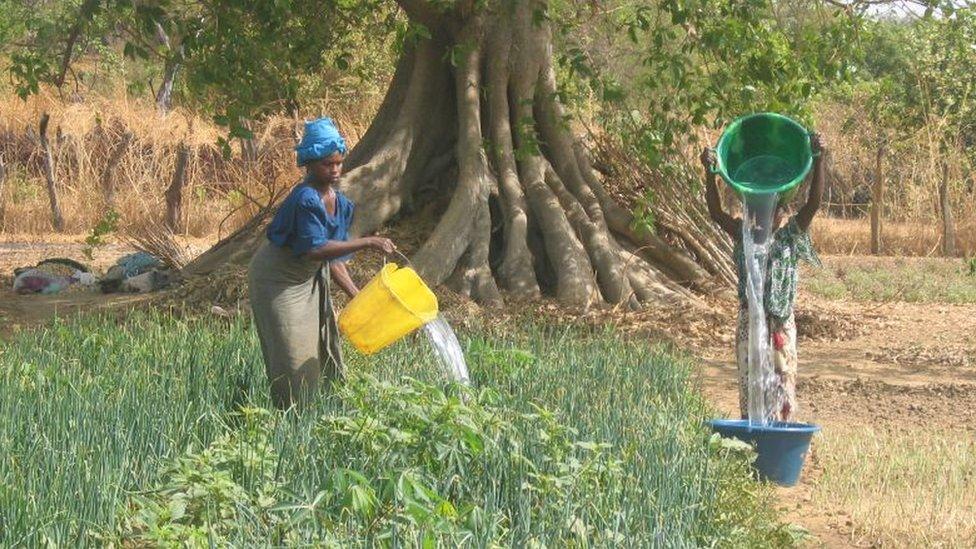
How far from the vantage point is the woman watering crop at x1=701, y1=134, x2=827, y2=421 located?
6.22 m

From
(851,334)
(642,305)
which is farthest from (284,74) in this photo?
(851,334)

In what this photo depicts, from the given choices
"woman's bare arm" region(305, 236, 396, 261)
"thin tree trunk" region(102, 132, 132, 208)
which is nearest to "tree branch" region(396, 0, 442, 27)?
"woman's bare arm" region(305, 236, 396, 261)

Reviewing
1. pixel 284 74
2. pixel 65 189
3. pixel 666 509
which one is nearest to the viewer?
pixel 666 509

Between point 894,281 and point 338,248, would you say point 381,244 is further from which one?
point 894,281

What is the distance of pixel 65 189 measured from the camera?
19688 millimetres

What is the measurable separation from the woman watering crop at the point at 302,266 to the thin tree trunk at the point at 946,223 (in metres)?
12.6

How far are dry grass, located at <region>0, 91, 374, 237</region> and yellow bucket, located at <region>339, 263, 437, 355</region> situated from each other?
1177cm

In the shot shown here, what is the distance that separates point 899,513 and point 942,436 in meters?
1.90

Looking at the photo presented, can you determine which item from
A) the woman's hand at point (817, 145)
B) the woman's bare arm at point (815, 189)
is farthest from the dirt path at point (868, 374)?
the woman's hand at point (817, 145)

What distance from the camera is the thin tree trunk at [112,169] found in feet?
62.3

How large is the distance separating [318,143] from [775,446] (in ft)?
6.82

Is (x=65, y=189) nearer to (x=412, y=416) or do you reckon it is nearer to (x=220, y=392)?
(x=220, y=392)

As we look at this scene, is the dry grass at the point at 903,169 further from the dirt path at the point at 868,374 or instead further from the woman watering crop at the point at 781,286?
the woman watering crop at the point at 781,286

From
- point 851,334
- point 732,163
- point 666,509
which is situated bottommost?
point 851,334
